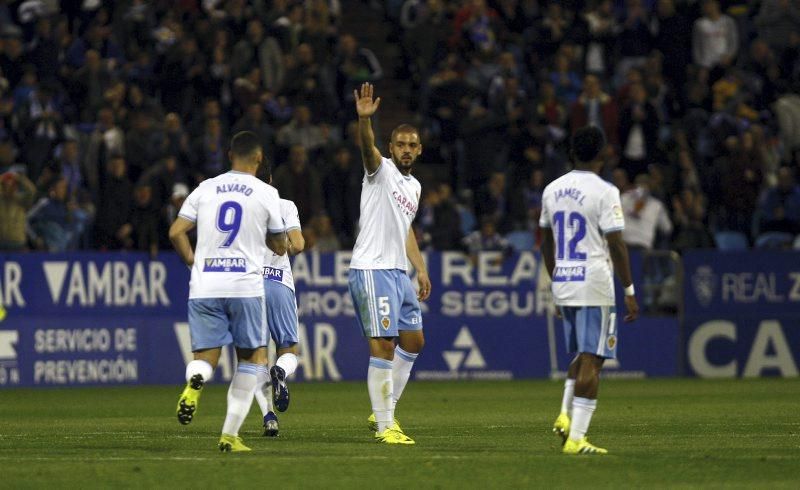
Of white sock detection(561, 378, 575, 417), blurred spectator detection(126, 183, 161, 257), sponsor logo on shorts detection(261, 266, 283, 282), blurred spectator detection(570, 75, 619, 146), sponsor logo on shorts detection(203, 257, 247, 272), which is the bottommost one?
white sock detection(561, 378, 575, 417)

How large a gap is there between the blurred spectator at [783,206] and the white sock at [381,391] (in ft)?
48.7

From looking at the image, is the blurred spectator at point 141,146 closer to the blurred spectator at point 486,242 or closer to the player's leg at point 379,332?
the blurred spectator at point 486,242

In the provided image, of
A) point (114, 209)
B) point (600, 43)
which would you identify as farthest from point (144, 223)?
point (600, 43)

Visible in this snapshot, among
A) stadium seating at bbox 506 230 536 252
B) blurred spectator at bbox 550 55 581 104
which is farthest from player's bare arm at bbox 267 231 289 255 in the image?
blurred spectator at bbox 550 55 581 104

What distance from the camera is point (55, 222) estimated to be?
2395cm

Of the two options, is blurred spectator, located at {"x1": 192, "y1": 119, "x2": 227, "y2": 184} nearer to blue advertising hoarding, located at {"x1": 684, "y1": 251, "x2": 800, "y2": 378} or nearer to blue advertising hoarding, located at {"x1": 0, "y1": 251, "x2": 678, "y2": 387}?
blue advertising hoarding, located at {"x1": 0, "y1": 251, "x2": 678, "y2": 387}

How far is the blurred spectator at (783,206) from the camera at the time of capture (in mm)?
26141

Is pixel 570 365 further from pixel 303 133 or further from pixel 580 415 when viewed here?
pixel 303 133

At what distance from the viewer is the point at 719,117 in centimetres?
2786

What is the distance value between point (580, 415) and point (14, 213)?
14072 millimetres

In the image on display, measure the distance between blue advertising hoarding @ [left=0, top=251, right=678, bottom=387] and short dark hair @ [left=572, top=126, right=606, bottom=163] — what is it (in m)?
12.6

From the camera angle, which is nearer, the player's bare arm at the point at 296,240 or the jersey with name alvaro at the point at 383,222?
the player's bare arm at the point at 296,240

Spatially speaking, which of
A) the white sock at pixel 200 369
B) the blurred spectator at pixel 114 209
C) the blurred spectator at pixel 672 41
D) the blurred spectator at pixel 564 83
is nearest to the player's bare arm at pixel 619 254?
the white sock at pixel 200 369

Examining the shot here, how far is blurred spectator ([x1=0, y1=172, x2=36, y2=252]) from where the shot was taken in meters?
23.3
